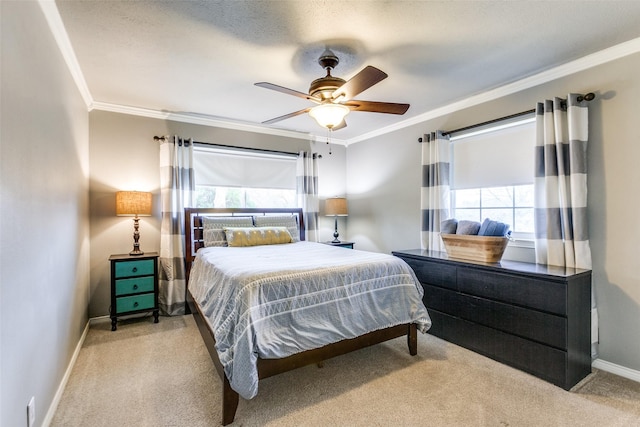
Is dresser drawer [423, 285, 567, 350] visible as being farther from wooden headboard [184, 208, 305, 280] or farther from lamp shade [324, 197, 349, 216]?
wooden headboard [184, 208, 305, 280]

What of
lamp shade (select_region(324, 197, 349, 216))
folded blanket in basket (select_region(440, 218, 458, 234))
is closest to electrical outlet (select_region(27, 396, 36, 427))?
folded blanket in basket (select_region(440, 218, 458, 234))

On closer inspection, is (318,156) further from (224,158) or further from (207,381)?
(207,381)

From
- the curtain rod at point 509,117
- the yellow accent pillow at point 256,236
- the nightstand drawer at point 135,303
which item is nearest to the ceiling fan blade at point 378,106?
the curtain rod at point 509,117

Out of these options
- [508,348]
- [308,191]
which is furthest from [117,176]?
[508,348]

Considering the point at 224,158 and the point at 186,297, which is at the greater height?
the point at 224,158

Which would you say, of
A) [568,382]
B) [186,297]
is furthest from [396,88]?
[186,297]

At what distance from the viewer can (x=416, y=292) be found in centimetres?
265

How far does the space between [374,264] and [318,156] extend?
284 centimetres

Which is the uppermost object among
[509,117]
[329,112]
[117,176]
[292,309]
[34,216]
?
[509,117]

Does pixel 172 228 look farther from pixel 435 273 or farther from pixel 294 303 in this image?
pixel 435 273

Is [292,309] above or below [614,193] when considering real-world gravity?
below

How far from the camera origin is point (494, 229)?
2842 mm

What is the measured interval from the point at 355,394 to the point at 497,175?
2.60m

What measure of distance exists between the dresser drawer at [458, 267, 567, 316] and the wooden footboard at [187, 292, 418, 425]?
67 centimetres
